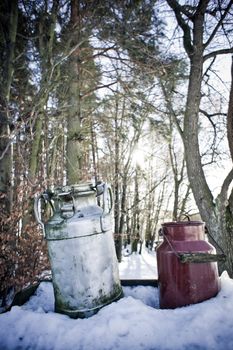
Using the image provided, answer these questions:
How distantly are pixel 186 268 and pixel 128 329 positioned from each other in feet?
1.58

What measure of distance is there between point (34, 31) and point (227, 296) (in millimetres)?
5760

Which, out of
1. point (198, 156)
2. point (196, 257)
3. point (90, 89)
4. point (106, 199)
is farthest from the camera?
point (90, 89)

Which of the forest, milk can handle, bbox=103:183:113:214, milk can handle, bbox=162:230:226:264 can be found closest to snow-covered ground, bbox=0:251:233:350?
milk can handle, bbox=162:230:226:264

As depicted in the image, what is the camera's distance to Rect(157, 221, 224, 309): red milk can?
1.52 meters

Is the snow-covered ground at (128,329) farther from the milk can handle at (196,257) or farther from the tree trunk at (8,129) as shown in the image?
the tree trunk at (8,129)

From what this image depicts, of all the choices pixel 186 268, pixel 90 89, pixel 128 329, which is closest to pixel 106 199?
pixel 186 268

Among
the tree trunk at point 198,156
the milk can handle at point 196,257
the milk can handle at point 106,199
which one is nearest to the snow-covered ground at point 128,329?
the milk can handle at point 196,257

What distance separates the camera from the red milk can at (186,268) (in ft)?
4.98

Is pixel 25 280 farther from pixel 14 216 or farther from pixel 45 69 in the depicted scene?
pixel 45 69

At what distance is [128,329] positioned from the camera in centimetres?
128

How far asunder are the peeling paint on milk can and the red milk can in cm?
32

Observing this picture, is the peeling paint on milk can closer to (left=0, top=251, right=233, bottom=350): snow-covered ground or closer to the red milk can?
(left=0, top=251, right=233, bottom=350): snow-covered ground

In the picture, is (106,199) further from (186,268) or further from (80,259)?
(186,268)

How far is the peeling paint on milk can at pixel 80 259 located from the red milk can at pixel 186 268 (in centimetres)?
32
